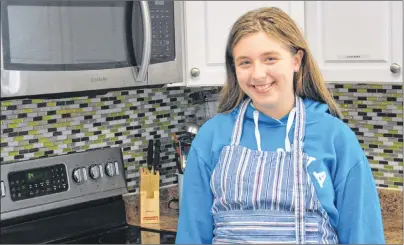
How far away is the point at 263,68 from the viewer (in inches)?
69.4

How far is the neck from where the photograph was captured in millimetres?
1850

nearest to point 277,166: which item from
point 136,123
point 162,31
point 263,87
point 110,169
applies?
point 263,87

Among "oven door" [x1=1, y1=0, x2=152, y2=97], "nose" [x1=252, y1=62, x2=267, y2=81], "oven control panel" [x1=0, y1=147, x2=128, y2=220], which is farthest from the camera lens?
"oven control panel" [x1=0, y1=147, x2=128, y2=220]

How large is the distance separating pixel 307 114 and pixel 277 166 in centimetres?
15

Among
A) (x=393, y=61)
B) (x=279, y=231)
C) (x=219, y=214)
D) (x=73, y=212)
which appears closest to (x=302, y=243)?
(x=279, y=231)

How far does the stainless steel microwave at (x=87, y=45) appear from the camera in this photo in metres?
2.30

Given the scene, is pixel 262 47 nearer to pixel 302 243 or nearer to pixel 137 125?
pixel 302 243

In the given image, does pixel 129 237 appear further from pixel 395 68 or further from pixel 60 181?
pixel 395 68

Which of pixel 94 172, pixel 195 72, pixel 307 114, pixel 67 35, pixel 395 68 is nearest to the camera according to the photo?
pixel 307 114

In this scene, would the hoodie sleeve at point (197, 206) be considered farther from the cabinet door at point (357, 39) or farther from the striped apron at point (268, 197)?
the cabinet door at point (357, 39)

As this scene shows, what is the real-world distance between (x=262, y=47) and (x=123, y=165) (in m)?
1.35

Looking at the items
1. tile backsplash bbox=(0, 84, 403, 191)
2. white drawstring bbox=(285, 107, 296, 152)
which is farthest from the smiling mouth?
tile backsplash bbox=(0, 84, 403, 191)

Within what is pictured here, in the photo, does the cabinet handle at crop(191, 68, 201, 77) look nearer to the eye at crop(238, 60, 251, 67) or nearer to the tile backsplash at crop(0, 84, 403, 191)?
the tile backsplash at crop(0, 84, 403, 191)

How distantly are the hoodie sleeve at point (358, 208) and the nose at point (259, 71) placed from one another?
0.98ft
